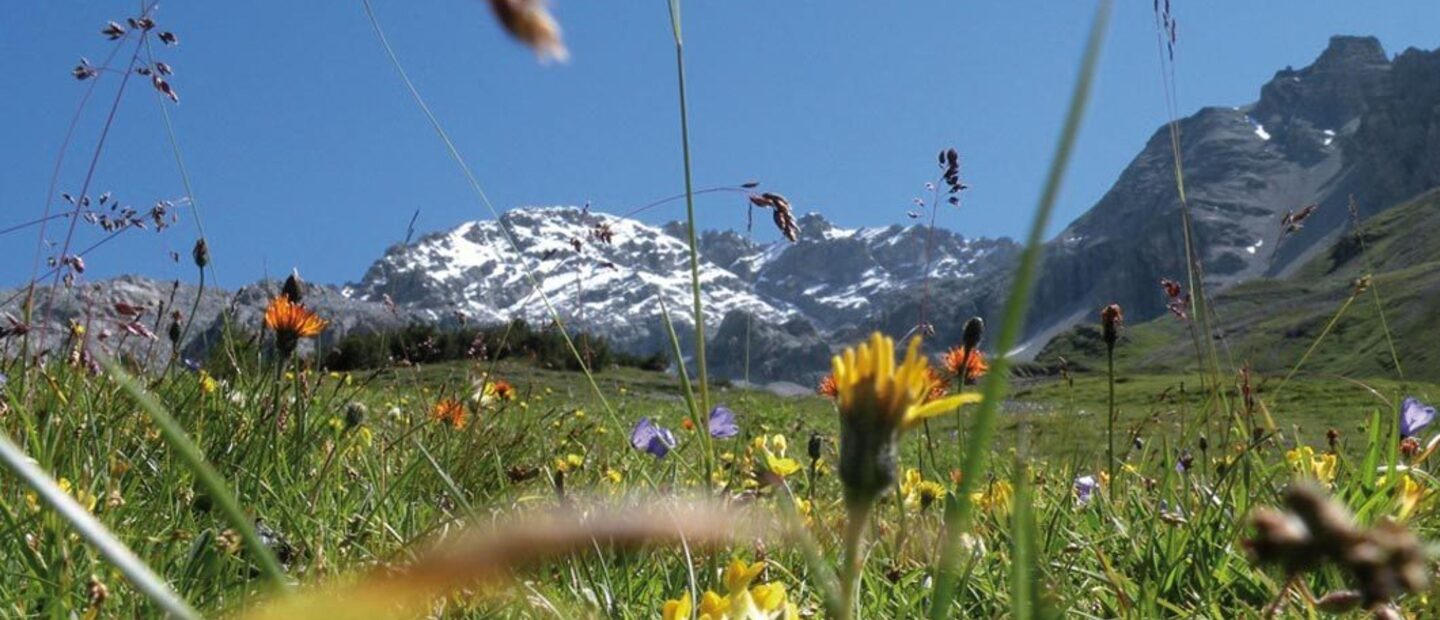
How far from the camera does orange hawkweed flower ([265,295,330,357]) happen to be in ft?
9.05

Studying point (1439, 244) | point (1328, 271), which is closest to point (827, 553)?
point (1439, 244)

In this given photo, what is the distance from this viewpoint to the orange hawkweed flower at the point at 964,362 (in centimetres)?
270

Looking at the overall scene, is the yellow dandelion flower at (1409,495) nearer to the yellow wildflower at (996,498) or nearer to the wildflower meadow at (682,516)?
the wildflower meadow at (682,516)

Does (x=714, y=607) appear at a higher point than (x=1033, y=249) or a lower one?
lower

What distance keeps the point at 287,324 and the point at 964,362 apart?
1.65 meters

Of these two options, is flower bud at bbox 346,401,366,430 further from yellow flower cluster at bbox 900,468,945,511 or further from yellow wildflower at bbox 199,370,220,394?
yellow flower cluster at bbox 900,468,945,511

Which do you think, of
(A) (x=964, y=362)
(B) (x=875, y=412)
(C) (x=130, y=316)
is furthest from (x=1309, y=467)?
(C) (x=130, y=316)

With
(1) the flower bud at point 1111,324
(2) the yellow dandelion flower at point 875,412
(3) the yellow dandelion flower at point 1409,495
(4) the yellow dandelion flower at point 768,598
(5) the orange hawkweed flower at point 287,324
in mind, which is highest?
(5) the orange hawkweed flower at point 287,324

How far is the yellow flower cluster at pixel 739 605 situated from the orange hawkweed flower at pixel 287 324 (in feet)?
5.70

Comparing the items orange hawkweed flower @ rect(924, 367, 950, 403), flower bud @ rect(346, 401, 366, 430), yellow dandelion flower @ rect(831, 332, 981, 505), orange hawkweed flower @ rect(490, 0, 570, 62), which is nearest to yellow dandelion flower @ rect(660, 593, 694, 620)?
orange hawkweed flower @ rect(924, 367, 950, 403)

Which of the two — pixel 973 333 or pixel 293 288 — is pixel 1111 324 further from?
pixel 293 288

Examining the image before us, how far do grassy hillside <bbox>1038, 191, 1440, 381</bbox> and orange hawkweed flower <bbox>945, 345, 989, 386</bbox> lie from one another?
68.9 m

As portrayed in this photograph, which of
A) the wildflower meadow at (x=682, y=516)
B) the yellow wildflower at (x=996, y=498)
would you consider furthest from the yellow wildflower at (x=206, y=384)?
the yellow wildflower at (x=996, y=498)

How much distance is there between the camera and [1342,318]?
7175cm
